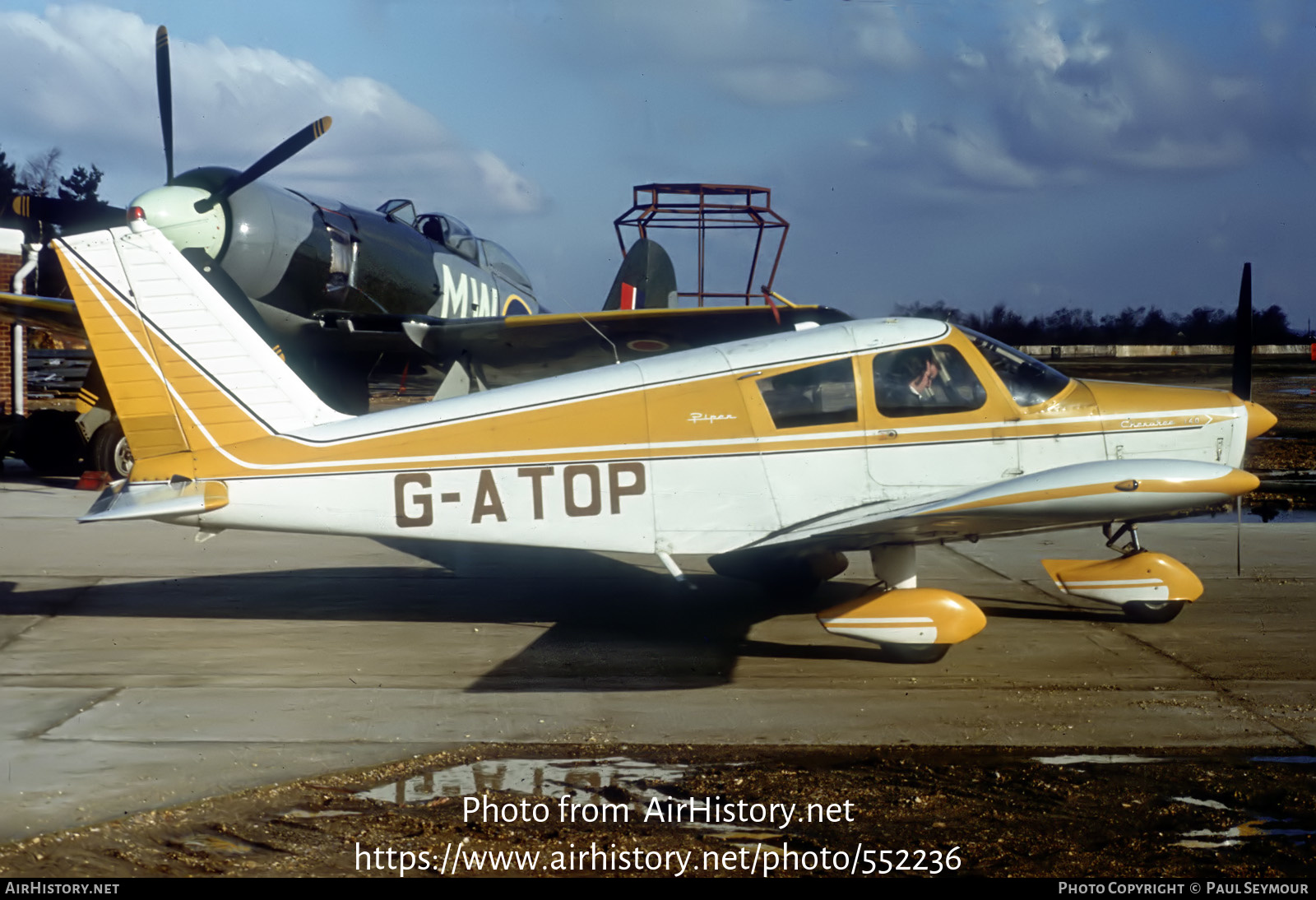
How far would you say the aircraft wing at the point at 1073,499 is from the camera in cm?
639

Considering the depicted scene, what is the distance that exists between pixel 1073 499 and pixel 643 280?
16179 millimetres

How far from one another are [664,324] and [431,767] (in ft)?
33.6

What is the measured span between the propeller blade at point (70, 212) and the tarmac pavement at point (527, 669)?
5.17 metres

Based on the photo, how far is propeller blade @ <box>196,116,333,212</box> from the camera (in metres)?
13.5

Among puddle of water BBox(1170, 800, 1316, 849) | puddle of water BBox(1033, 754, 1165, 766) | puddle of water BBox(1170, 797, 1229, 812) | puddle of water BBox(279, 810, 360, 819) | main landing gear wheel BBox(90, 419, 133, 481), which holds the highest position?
main landing gear wheel BBox(90, 419, 133, 481)

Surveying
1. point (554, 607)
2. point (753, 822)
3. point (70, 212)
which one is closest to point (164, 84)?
point (70, 212)

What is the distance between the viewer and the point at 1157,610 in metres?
8.00

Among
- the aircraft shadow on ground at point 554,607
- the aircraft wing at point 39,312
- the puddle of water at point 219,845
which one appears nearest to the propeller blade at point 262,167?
the aircraft wing at point 39,312

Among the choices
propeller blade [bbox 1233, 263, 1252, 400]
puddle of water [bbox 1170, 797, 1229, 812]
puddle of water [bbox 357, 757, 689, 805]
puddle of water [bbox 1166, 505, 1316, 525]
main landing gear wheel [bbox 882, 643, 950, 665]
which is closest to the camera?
puddle of water [bbox 1170, 797, 1229, 812]

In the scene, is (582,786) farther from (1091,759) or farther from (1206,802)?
(1206,802)

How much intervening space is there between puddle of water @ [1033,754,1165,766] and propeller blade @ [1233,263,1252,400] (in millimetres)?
4939

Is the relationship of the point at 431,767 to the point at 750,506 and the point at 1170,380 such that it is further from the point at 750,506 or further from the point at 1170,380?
the point at 1170,380

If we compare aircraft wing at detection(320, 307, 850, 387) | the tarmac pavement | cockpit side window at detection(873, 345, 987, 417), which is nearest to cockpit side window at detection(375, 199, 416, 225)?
aircraft wing at detection(320, 307, 850, 387)

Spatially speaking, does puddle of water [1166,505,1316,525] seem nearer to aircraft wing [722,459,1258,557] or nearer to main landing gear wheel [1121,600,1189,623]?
main landing gear wheel [1121,600,1189,623]
